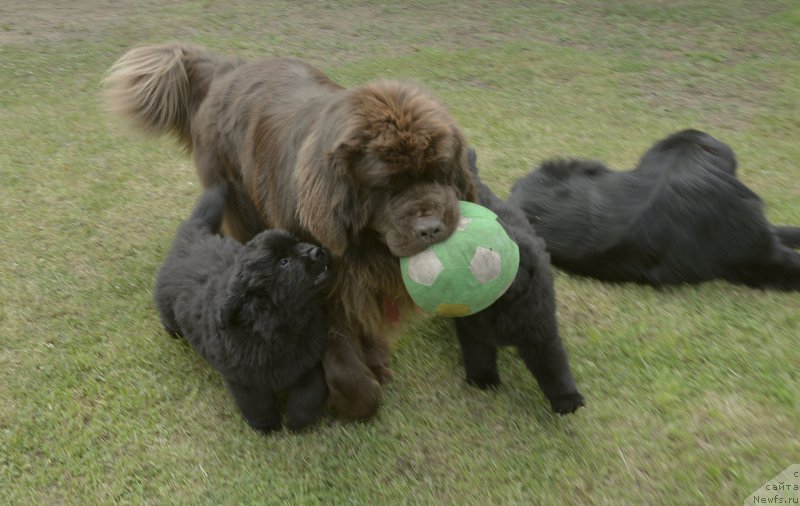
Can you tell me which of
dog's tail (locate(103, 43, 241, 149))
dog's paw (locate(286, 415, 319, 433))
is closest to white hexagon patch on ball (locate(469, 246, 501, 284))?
dog's paw (locate(286, 415, 319, 433))

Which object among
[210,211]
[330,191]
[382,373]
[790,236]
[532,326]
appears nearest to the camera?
[330,191]

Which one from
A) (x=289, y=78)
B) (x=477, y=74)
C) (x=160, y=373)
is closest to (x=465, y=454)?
(x=160, y=373)

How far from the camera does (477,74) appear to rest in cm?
805

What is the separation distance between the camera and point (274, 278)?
9.54 feet

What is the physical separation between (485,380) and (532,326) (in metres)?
0.47

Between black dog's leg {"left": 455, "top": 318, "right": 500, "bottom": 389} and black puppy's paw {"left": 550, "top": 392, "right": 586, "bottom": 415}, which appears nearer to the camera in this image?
black puppy's paw {"left": 550, "top": 392, "right": 586, "bottom": 415}

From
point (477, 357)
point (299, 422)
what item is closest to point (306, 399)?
point (299, 422)

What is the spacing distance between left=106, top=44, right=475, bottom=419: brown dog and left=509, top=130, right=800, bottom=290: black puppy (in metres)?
1.28

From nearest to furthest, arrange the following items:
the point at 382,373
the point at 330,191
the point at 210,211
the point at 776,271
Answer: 1. the point at 330,191
2. the point at 382,373
3. the point at 210,211
4. the point at 776,271

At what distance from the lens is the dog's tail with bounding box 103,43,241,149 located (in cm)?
411

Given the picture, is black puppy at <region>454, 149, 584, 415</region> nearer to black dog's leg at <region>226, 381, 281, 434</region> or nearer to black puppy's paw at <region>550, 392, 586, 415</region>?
black puppy's paw at <region>550, 392, 586, 415</region>

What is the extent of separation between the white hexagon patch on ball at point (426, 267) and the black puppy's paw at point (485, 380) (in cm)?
83

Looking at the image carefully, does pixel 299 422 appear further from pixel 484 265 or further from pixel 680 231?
pixel 680 231

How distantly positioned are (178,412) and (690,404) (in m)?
2.42
